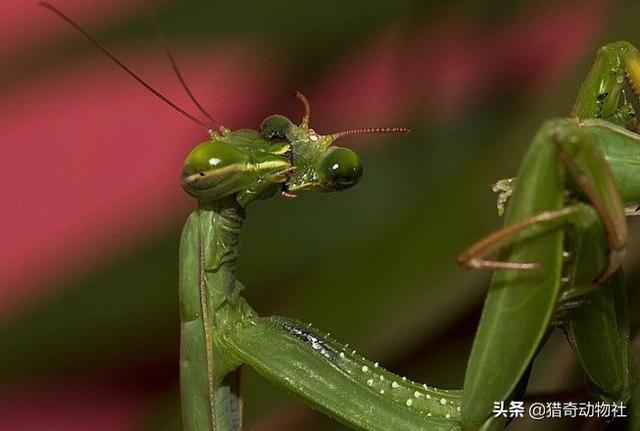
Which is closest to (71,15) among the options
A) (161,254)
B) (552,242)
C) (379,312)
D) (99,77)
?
(99,77)

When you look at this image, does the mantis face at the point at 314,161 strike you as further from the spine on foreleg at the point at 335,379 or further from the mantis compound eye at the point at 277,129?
the spine on foreleg at the point at 335,379

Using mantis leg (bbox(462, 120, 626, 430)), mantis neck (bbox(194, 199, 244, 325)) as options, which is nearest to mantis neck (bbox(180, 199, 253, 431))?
mantis neck (bbox(194, 199, 244, 325))

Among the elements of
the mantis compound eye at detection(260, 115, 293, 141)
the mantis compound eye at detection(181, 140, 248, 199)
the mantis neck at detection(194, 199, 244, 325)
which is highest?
the mantis compound eye at detection(260, 115, 293, 141)

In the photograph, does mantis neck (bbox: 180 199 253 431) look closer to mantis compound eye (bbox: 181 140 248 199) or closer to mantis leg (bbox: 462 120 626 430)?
mantis compound eye (bbox: 181 140 248 199)

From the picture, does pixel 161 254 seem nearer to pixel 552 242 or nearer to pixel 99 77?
pixel 552 242

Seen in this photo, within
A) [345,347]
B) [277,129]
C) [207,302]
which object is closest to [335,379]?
[345,347]

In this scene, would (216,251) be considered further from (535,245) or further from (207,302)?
(535,245)
